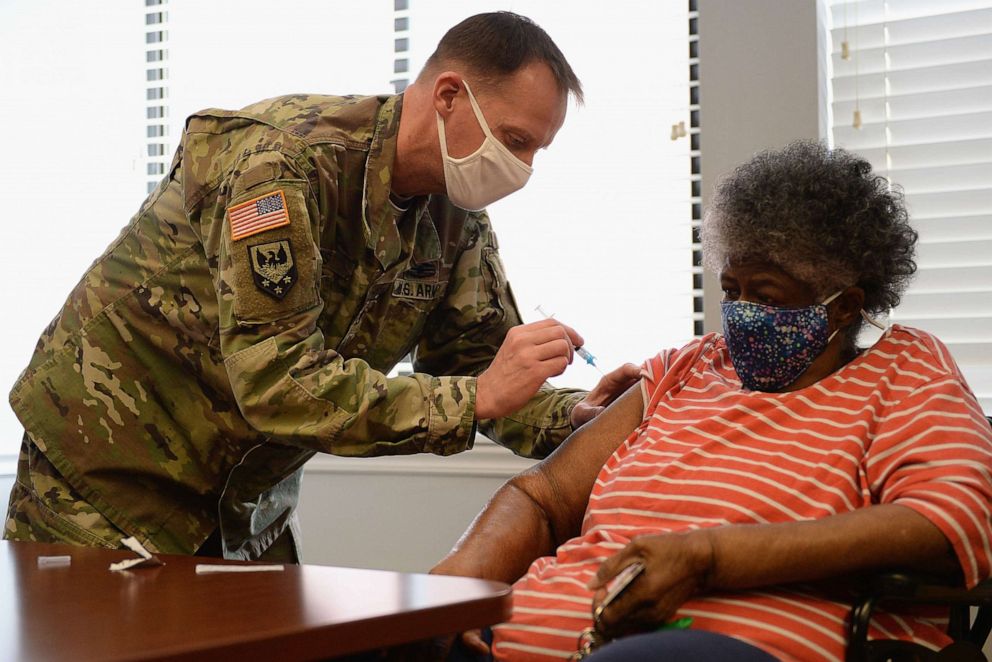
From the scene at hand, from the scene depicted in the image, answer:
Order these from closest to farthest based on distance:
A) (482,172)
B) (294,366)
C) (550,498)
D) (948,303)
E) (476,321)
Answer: (294,366)
(550,498)
(482,172)
(476,321)
(948,303)

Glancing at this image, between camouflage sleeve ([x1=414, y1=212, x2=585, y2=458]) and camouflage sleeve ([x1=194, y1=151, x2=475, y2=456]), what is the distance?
43cm

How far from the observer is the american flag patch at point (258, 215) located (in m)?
1.62

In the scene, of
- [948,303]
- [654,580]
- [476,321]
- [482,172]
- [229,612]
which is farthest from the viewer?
[948,303]

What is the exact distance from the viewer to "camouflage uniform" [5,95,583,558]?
164 centimetres

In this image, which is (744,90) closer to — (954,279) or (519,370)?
(954,279)

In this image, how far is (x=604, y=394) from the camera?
1923 millimetres

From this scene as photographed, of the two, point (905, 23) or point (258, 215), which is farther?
point (905, 23)

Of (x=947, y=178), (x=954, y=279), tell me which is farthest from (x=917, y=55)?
(x=954, y=279)

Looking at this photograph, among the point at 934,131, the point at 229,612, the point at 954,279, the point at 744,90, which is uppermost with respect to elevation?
the point at 744,90

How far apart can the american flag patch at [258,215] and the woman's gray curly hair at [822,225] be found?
72 centimetres

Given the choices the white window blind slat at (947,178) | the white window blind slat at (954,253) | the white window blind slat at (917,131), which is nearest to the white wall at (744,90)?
the white window blind slat at (917,131)

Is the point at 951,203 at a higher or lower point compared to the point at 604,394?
higher

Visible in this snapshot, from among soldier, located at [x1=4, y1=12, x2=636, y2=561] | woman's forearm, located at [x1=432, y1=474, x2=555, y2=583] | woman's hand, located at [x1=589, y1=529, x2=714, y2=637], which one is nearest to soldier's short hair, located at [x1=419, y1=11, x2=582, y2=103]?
soldier, located at [x1=4, y1=12, x2=636, y2=561]

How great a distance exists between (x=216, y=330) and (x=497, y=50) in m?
0.71
